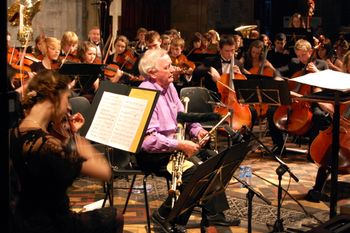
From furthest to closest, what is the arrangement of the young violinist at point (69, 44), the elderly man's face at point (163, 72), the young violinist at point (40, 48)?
the young violinist at point (69, 44) → the young violinist at point (40, 48) → the elderly man's face at point (163, 72)

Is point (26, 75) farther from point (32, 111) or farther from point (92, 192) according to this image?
point (32, 111)

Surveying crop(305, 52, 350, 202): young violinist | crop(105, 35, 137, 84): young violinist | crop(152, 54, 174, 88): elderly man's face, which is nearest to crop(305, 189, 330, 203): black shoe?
crop(305, 52, 350, 202): young violinist

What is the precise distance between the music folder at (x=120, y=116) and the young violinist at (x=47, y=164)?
25.9 inches

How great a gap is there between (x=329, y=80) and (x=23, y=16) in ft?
14.3

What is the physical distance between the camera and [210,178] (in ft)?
11.6

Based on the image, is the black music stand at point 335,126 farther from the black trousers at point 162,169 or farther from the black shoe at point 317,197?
the black shoe at point 317,197

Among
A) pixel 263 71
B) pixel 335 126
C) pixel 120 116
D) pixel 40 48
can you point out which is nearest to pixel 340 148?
pixel 335 126

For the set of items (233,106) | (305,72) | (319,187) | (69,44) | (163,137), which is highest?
(69,44)

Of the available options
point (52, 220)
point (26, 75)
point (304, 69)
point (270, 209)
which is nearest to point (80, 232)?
point (52, 220)

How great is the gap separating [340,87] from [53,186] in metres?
2.30

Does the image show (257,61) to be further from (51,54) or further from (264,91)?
(51,54)

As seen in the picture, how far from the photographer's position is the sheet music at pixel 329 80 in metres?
4.56

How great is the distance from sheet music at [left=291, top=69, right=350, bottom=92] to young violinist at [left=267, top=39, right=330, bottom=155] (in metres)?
2.34

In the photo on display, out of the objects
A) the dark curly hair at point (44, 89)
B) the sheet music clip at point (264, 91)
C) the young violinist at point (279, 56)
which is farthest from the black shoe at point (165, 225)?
the young violinist at point (279, 56)
